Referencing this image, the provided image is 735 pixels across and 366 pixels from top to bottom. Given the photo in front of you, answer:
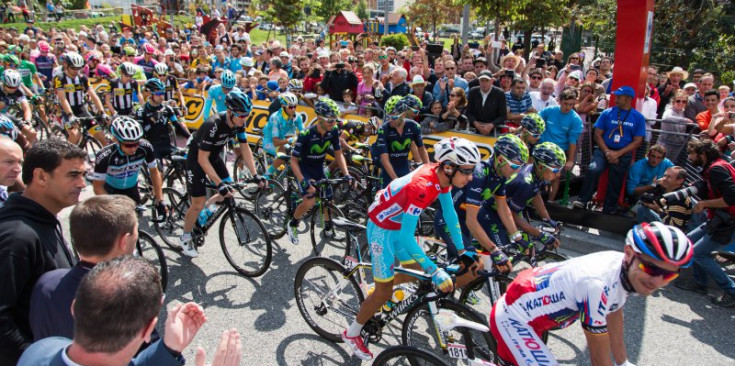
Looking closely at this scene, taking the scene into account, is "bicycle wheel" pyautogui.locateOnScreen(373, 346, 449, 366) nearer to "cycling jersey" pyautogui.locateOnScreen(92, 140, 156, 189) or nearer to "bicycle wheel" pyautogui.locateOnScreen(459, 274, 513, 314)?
"bicycle wheel" pyautogui.locateOnScreen(459, 274, 513, 314)

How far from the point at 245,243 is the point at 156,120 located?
9.92 feet

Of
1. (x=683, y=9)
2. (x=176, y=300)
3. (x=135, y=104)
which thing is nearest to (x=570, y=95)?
(x=176, y=300)

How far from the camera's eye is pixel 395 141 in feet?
21.6

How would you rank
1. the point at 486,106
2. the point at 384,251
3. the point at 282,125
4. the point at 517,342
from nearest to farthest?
the point at 517,342, the point at 384,251, the point at 282,125, the point at 486,106

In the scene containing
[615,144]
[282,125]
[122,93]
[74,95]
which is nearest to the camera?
[615,144]

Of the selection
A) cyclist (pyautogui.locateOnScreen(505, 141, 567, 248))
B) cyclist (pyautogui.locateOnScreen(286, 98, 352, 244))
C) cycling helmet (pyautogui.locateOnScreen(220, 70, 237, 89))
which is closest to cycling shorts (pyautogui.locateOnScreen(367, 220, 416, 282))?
cyclist (pyautogui.locateOnScreen(505, 141, 567, 248))

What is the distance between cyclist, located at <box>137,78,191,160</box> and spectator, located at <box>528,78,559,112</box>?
20.0 feet

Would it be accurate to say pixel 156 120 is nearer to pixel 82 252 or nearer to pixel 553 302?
pixel 82 252

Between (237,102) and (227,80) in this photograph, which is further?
(227,80)

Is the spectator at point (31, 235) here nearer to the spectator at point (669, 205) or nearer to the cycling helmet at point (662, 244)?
the cycling helmet at point (662, 244)

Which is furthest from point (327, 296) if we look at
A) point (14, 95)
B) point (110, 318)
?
point (14, 95)

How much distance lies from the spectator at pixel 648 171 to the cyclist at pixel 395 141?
127 inches

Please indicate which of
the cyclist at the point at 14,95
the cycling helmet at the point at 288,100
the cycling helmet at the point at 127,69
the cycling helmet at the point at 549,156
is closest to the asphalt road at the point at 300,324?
the cycling helmet at the point at 549,156

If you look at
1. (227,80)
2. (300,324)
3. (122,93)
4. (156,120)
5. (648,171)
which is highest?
(227,80)
